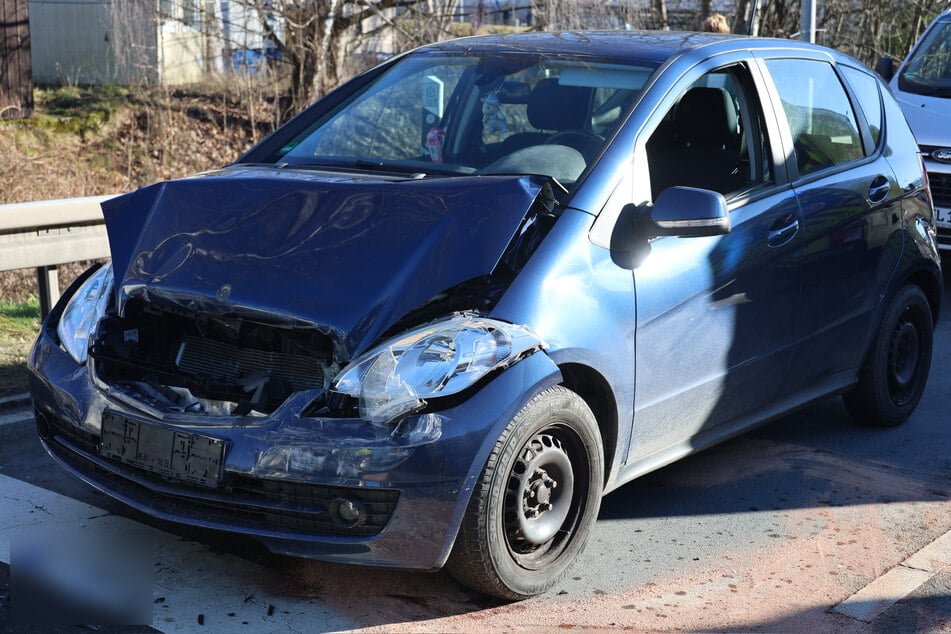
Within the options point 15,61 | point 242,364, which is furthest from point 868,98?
point 15,61

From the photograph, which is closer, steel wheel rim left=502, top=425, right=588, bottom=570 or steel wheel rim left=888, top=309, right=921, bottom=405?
steel wheel rim left=502, top=425, right=588, bottom=570

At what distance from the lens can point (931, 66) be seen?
10.3m

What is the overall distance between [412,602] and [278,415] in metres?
0.79

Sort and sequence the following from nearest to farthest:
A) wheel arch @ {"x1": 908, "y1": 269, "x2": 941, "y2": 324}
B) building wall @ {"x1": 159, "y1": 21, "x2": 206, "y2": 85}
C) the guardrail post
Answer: wheel arch @ {"x1": 908, "y1": 269, "x2": 941, "y2": 324} < the guardrail post < building wall @ {"x1": 159, "y1": 21, "x2": 206, "y2": 85}

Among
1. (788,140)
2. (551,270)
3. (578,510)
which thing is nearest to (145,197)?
(551,270)

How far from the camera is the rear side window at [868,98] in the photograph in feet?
18.4

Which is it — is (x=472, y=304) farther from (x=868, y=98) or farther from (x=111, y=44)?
(x=111, y=44)

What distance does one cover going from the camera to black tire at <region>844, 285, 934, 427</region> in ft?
18.3

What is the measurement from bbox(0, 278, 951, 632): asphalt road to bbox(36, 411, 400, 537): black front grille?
312 mm

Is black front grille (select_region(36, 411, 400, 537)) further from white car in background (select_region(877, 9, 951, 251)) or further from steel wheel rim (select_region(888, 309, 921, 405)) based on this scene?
white car in background (select_region(877, 9, 951, 251))

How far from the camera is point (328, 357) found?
12.0 feet

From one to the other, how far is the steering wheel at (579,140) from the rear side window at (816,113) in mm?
1108

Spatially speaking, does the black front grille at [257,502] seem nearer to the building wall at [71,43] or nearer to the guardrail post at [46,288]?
the guardrail post at [46,288]

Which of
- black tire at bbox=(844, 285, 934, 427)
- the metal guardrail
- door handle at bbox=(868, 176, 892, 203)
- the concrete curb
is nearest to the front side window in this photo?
door handle at bbox=(868, 176, 892, 203)
